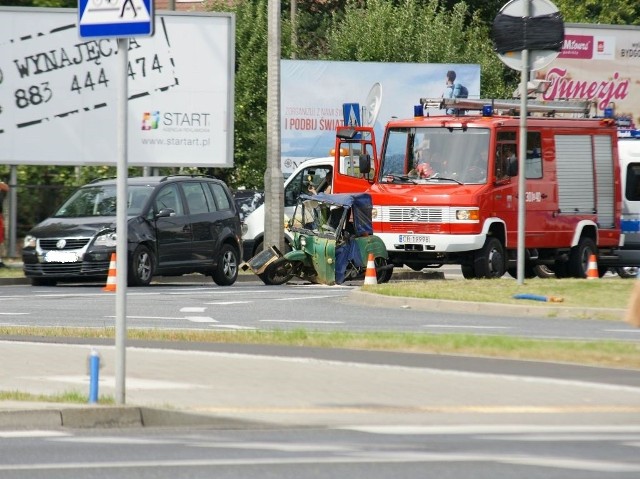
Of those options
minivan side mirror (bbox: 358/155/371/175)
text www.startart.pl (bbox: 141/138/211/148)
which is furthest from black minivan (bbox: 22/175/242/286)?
text www.startart.pl (bbox: 141/138/211/148)

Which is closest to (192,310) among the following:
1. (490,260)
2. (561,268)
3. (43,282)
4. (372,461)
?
(43,282)

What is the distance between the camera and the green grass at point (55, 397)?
10.8 metres

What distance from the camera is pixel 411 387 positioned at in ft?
39.8

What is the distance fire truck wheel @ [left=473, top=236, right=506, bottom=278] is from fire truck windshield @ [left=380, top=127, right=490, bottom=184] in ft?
3.46

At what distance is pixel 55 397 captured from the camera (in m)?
11.0

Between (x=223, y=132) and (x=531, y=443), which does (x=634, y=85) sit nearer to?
(x=223, y=132)

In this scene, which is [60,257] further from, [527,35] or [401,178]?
[527,35]

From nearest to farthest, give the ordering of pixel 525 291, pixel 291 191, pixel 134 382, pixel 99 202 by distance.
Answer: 1. pixel 134 382
2. pixel 525 291
3. pixel 99 202
4. pixel 291 191

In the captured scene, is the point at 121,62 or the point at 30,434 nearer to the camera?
the point at 30,434

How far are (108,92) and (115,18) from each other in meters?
27.0

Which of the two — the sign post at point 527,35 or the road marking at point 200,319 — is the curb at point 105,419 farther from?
the sign post at point 527,35

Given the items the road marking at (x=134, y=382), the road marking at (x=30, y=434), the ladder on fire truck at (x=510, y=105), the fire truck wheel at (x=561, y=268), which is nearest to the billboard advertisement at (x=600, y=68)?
the ladder on fire truck at (x=510, y=105)

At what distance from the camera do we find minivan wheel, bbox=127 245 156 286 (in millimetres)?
26047

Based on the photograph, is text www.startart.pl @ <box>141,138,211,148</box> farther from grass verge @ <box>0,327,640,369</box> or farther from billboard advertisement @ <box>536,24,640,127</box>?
grass verge @ <box>0,327,640,369</box>
